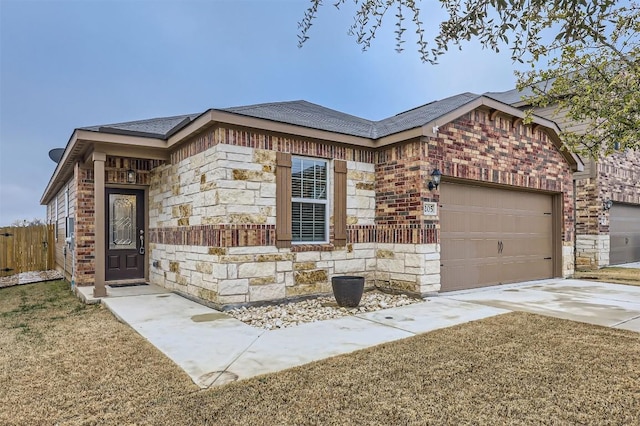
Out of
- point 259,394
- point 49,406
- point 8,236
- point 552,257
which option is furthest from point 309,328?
point 8,236

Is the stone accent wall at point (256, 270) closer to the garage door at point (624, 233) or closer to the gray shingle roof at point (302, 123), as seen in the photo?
the gray shingle roof at point (302, 123)

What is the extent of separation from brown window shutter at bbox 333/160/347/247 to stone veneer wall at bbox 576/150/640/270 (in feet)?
31.6

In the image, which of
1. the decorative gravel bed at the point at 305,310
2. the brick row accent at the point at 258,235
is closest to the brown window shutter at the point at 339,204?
the brick row accent at the point at 258,235

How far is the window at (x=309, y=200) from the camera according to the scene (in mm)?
6828

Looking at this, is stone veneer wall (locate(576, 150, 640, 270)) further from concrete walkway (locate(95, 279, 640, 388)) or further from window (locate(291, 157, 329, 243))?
window (locate(291, 157, 329, 243))

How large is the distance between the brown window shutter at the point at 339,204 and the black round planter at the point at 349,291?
3.66ft

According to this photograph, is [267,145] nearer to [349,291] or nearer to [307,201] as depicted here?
[307,201]

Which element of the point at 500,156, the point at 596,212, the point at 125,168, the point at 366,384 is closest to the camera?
the point at 366,384

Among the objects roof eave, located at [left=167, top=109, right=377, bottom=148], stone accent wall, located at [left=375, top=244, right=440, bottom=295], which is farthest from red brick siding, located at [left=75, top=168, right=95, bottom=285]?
stone accent wall, located at [left=375, top=244, right=440, bottom=295]

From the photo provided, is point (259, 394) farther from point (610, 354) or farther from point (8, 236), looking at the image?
point (8, 236)

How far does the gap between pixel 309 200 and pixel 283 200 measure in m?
0.58

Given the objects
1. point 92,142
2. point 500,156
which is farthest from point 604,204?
point 92,142

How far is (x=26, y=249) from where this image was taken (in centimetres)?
1173

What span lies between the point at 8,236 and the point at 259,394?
38.2 ft
